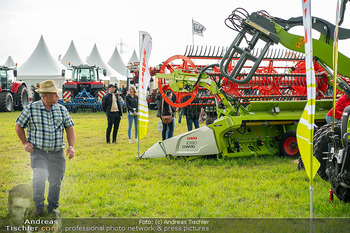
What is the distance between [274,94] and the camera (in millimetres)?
10469

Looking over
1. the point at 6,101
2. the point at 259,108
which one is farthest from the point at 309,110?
the point at 6,101

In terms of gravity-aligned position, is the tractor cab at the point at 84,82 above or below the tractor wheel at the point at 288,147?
above

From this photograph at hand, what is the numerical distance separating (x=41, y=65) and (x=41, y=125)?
24610mm

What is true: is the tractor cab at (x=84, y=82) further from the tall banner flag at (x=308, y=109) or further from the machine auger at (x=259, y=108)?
the tall banner flag at (x=308, y=109)

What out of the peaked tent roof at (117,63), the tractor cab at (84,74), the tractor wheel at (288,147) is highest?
the peaked tent roof at (117,63)

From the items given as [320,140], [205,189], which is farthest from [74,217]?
[320,140]

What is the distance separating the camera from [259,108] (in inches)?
290

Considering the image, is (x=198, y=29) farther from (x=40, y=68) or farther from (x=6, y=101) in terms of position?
(x=40, y=68)

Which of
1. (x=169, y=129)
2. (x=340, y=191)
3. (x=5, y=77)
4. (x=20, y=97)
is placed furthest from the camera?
(x=20, y=97)

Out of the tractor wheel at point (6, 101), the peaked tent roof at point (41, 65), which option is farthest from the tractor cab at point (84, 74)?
the tractor wheel at point (6, 101)

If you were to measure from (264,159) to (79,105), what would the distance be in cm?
1563

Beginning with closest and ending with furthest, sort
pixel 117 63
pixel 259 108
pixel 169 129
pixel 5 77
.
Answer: pixel 259 108 → pixel 169 129 → pixel 5 77 → pixel 117 63

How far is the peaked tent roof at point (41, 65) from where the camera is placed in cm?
2664

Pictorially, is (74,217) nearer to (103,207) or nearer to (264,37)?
(103,207)
